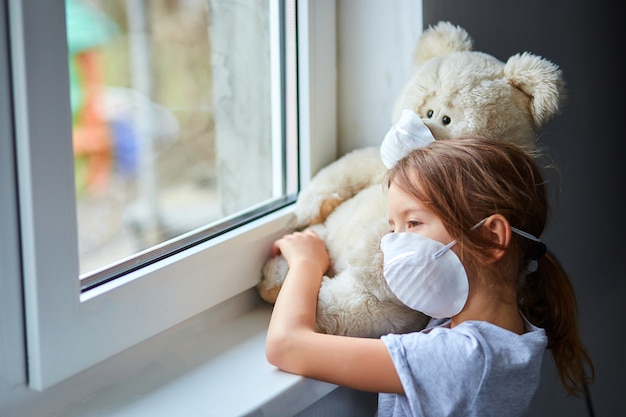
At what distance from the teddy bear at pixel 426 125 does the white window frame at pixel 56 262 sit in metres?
0.17

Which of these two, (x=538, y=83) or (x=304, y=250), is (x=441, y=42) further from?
(x=304, y=250)

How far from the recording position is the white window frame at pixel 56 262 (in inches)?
27.0

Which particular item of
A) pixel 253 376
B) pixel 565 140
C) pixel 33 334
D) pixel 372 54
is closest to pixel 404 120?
pixel 372 54

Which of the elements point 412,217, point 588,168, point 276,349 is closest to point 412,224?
point 412,217

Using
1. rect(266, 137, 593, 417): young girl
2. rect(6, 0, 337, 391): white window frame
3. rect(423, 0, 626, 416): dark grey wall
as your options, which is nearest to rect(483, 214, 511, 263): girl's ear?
rect(266, 137, 593, 417): young girl

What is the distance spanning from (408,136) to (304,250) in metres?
0.22

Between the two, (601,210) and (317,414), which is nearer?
(317,414)

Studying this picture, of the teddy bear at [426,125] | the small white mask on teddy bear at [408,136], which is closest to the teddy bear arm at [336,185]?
the teddy bear at [426,125]

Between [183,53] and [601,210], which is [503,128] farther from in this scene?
[601,210]

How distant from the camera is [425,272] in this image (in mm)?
859

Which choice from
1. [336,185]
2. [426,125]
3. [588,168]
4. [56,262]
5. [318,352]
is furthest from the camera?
[588,168]

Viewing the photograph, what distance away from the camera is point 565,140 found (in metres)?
1.46

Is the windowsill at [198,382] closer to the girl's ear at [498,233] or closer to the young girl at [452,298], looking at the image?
the young girl at [452,298]

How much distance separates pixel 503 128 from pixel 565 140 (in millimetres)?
571
